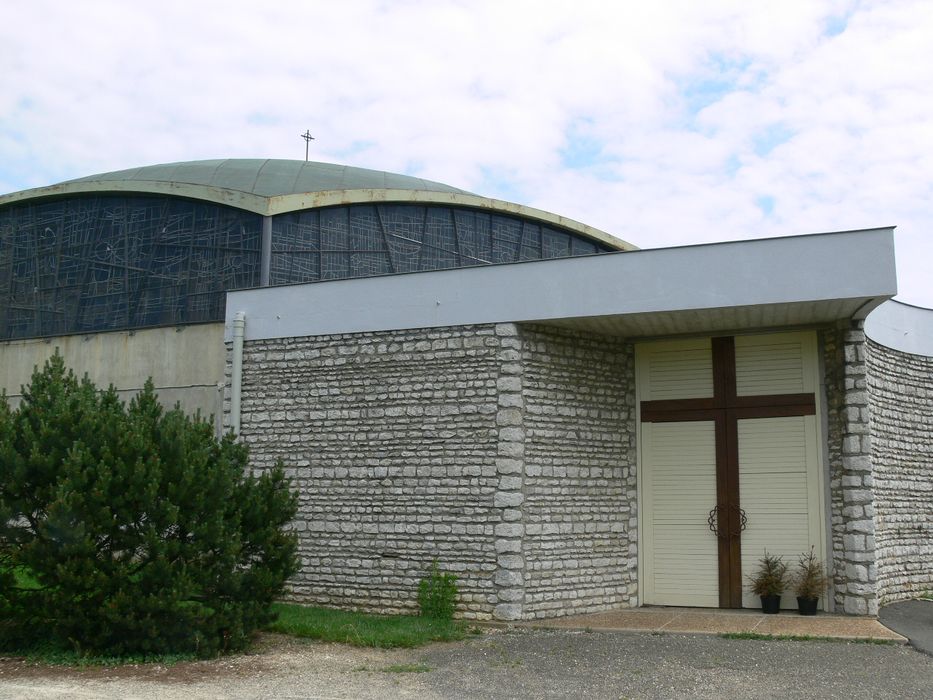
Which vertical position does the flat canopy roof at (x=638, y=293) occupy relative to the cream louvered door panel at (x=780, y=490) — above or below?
above

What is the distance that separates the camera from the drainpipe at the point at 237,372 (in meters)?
13.0

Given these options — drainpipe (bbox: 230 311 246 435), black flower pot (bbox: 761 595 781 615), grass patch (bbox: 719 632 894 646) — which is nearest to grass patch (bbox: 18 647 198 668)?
drainpipe (bbox: 230 311 246 435)

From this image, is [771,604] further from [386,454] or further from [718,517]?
[386,454]

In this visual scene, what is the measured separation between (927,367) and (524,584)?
6.52m

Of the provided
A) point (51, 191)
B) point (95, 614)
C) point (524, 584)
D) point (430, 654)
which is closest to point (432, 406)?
point (524, 584)

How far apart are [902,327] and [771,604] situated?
Result: 422cm

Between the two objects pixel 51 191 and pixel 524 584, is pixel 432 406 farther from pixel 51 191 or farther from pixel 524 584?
pixel 51 191

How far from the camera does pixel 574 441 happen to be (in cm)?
1202

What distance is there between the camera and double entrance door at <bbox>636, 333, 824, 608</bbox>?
1188 centimetres

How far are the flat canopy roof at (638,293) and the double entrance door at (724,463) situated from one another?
51 centimetres

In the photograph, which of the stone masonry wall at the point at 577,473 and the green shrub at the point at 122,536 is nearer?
the green shrub at the point at 122,536

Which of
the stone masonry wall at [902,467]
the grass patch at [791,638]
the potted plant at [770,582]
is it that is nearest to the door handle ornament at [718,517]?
the potted plant at [770,582]

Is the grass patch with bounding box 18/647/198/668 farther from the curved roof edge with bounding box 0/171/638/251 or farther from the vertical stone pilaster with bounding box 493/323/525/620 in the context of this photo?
the curved roof edge with bounding box 0/171/638/251

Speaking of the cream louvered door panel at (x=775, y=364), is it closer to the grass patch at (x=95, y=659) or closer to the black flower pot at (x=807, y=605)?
the black flower pot at (x=807, y=605)
